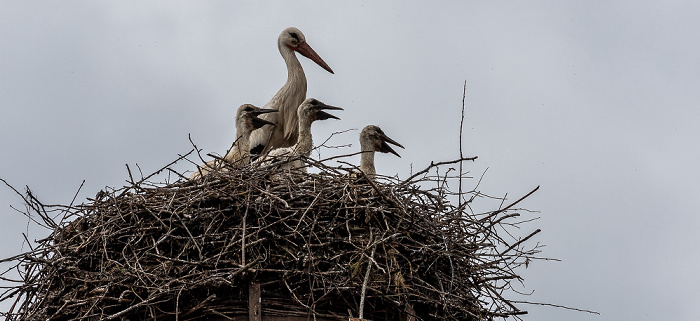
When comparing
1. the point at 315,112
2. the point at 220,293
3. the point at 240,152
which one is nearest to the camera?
the point at 220,293

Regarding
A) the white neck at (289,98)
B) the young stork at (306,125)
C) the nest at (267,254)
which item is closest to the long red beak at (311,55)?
the white neck at (289,98)

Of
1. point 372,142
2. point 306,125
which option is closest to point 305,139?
point 306,125

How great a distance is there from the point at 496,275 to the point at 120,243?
2.71 meters

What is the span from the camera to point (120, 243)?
7738 millimetres

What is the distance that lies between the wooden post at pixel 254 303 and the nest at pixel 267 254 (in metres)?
0.02

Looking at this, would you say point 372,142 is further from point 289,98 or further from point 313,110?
point 289,98

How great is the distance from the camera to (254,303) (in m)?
7.18

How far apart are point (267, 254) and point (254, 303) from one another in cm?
37

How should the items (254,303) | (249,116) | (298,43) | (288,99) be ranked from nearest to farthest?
(254,303)
(249,116)
(288,99)
(298,43)

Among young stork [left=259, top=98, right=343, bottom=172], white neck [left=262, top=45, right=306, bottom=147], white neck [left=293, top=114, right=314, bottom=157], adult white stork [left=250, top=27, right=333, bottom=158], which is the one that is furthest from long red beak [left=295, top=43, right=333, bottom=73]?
white neck [left=293, top=114, right=314, bottom=157]

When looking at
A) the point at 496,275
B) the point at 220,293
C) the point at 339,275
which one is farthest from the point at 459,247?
the point at 220,293

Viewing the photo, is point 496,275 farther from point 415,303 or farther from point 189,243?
point 189,243

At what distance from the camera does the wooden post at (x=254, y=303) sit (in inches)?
282

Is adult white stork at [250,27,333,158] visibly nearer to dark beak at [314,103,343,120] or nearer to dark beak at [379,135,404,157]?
dark beak at [314,103,343,120]
